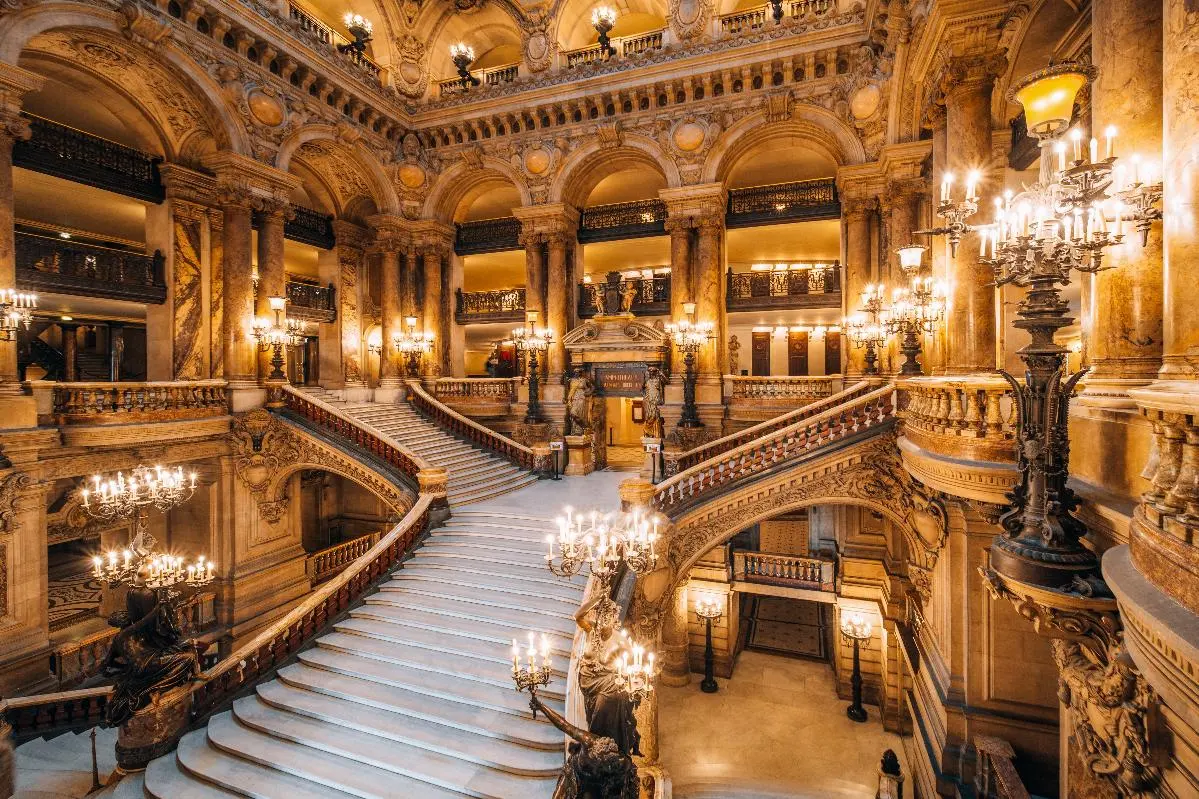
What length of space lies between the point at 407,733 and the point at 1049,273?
808cm

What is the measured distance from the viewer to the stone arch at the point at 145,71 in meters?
10.2

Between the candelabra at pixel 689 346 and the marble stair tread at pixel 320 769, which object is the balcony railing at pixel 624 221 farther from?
the marble stair tread at pixel 320 769

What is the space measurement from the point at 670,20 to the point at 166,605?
58.9 feet

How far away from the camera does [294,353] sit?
19.5m

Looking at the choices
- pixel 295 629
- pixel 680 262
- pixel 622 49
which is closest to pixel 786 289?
pixel 680 262

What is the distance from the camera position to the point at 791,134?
15.3 meters

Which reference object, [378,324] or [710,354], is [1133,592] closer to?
[710,354]

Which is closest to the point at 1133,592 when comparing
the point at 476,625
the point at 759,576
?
the point at 476,625

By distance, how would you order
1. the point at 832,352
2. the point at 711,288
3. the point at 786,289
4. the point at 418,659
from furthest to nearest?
1. the point at 832,352
2. the point at 786,289
3. the point at 711,288
4. the point at 418,659

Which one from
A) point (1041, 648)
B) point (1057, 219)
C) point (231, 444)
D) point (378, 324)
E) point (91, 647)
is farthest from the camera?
point (378, 324)

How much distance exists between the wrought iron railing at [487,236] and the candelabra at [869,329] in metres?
11.4

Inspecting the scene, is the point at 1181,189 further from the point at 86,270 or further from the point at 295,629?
the point at 86,270

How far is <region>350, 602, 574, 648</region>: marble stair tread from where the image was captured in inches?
306

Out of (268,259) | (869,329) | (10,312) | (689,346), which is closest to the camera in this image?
(10,312)
